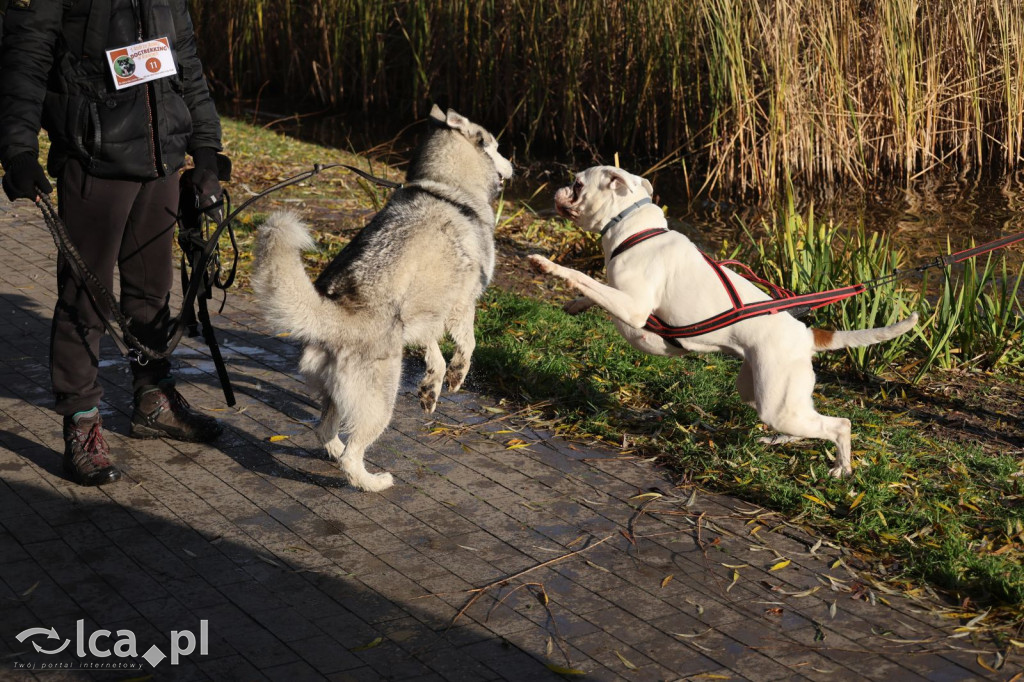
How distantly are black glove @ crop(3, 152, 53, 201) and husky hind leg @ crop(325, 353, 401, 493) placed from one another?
146 centimetres

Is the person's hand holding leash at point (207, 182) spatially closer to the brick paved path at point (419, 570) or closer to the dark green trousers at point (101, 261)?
the dark green trousers at point (101, 261)

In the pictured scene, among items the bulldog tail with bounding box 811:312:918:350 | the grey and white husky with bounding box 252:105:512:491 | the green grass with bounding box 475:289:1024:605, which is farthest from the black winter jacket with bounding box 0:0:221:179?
the bulldog tail with bounding box 811:312:918:350

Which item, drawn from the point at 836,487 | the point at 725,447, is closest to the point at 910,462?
the point at 836,487

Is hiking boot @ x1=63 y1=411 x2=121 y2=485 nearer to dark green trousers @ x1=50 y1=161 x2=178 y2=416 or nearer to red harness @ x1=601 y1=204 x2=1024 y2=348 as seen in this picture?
dark green trousers @ x1=50 y1=161 x2=178 y2=416

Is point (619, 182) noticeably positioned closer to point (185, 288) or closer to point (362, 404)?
point (362, 404)

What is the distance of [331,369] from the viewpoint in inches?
174

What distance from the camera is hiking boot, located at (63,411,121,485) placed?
14.6 ft

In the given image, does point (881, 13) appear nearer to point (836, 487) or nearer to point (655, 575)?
point (836, 487)

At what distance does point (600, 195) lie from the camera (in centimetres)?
483

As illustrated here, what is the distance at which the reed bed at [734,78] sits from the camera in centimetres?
1006

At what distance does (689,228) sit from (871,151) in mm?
2643

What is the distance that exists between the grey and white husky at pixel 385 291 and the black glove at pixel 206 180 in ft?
2.20

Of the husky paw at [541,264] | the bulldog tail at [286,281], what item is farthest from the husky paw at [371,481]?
the husky paw at [541,264]
